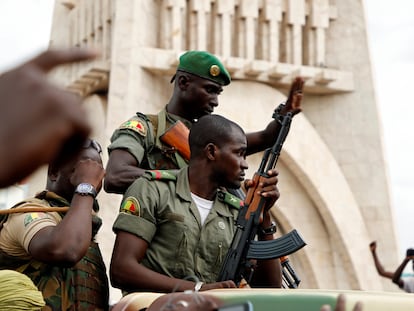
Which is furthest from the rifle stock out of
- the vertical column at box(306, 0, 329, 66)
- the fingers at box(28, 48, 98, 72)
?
the vertical column at box(306, 0, 329, 66)

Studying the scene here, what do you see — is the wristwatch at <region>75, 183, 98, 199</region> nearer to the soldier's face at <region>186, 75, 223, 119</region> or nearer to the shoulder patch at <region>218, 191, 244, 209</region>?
the shoulder patch at <region>218, 191, 244, 209</region>

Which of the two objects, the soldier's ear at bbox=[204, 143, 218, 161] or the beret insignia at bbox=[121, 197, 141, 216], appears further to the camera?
the soldier's ear at bbox=[204, 143, 218, 161]

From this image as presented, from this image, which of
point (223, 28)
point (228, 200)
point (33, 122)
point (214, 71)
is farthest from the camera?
point (223, 28)

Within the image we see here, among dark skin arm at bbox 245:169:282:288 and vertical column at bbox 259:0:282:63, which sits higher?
vertical column at bbox 259:0:282:63

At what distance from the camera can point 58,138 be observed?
1167 millimetres

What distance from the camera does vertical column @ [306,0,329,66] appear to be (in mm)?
14094

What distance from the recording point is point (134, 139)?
4.22m

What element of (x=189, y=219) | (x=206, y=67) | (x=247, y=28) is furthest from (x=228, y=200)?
(x=247, y=28)

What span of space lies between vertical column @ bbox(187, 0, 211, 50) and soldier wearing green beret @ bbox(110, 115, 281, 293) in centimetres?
934

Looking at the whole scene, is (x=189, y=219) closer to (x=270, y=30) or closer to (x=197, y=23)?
(x=197, y=23)

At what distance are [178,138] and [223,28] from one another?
931cm

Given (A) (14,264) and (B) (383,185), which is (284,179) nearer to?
(B) (383,185)

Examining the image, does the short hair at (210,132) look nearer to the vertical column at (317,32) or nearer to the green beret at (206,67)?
the green beret at (206,67)

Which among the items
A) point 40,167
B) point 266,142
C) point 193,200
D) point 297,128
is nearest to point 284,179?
point 297,128
